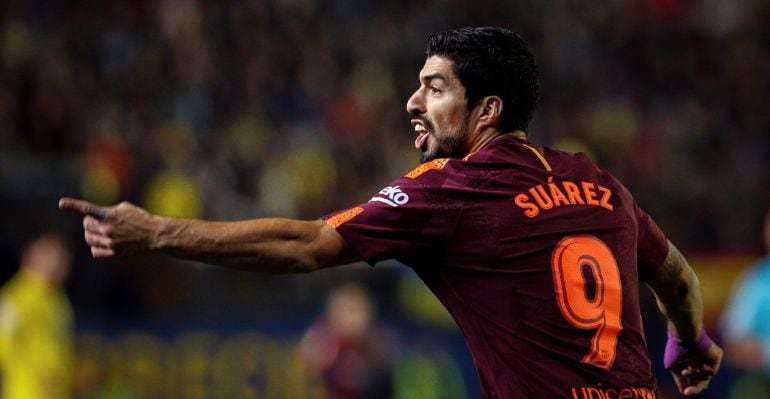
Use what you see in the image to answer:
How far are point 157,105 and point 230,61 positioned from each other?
1351 millimetres

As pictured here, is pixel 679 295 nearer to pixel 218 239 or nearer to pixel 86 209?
pixel 218 239

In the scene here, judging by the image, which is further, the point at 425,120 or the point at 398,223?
the point at 425,120

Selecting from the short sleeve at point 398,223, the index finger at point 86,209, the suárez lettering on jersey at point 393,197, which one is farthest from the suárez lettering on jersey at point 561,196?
the index finger at point 86,209

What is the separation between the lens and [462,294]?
407 cm

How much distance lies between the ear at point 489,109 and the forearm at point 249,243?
0.74 meters

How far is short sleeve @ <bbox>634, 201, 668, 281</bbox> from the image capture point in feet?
14.7

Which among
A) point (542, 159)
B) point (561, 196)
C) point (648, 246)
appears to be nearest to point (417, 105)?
point (542, 159)

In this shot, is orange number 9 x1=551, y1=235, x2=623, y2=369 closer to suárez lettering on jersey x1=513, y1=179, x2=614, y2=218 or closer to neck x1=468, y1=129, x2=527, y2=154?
suárez lettering on jersey x1=513, y1=179, x2=614, y2=218

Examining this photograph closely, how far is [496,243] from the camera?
3955mm

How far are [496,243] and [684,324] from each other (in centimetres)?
130

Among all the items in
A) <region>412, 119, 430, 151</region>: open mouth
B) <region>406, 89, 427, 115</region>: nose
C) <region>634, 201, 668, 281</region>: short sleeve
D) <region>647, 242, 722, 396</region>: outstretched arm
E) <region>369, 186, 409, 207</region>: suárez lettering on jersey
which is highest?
<region>406, 89, 427, 115</region>: nose

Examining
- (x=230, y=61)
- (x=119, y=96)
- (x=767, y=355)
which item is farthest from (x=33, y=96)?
(x=767, y=355)

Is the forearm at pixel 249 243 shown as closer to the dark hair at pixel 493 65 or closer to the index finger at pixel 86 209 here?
the index finger at pixel 86 209

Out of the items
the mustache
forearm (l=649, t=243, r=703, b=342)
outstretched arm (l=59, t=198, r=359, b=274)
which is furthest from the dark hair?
forearm (l=649, t=243, r=703, b=342)
